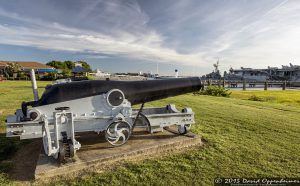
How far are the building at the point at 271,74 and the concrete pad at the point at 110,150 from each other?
7171 centimetres

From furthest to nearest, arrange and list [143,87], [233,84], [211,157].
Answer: [233,84] < [143,87] < [211,157]

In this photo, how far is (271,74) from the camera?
73.9 m

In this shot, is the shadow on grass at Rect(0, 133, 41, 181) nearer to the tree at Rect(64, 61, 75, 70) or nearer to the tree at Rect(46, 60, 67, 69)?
the tree at Rect(46, 60, 67, 69)

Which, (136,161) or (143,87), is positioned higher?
(143,87)

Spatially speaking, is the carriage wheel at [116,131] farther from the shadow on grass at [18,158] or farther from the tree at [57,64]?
the tree at [57,64]

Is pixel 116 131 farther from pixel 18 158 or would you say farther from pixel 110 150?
pixel 18 158

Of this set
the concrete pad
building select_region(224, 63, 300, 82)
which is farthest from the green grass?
building select_region(224, 63, 300, 82)

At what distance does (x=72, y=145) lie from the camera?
10.2 ft

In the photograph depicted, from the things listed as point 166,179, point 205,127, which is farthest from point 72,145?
point 205,127

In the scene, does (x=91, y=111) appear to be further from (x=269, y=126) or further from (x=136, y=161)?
(x=269, y=126)

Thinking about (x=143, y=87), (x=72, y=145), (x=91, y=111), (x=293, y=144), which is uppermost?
(x=143, y=87)

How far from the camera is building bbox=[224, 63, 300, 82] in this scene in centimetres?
6619

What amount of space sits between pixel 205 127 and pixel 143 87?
7.82 ft

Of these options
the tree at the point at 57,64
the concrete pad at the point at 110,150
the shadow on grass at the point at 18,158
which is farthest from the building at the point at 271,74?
the shadow on grass at the point at 18,158
